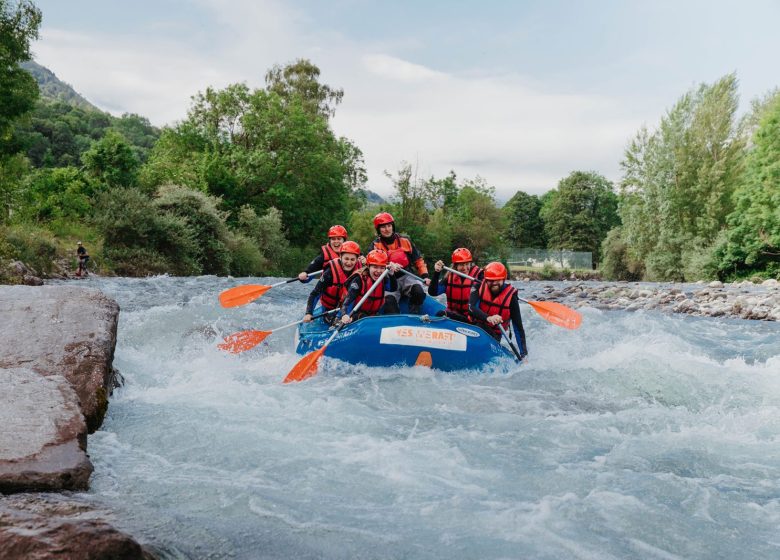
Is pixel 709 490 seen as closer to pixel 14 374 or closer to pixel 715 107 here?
pixel 14 374

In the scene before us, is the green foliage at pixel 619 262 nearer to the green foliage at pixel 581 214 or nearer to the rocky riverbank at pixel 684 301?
the rocky riverbank at pixel 684 301

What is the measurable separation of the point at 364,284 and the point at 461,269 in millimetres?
1261

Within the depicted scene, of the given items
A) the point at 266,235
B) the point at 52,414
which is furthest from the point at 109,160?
the point at 52,414

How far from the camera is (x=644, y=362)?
6.92 meters

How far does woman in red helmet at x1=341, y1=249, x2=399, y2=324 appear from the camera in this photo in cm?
702

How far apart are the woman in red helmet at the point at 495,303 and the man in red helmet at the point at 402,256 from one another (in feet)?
2.45

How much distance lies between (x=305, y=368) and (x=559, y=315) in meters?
3.36

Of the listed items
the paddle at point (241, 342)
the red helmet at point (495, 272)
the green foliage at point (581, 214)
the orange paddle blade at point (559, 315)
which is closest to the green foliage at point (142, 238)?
the paddle at point (241, 342)

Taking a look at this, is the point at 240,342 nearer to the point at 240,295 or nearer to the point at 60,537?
the point at 240,295

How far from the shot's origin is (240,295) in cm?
873

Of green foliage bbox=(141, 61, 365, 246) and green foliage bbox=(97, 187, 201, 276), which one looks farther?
green foliage bbox=(141, 61, 365, 246)

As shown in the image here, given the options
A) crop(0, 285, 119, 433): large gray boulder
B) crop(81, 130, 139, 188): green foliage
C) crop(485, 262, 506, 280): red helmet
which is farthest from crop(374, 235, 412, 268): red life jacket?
crop(81, 130, 139, 188): green foliage

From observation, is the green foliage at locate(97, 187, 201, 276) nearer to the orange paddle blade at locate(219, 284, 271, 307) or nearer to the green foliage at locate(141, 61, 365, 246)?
the green foliage at locate(141, 61, 365, 246)

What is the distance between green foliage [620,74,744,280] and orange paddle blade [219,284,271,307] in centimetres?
2402
